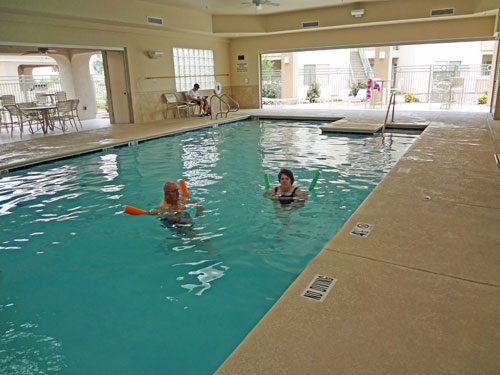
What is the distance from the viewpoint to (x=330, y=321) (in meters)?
1.79

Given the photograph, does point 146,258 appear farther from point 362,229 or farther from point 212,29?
point 212,29

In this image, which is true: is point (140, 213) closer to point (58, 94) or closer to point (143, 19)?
point (143, 19)

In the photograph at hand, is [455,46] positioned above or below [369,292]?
above

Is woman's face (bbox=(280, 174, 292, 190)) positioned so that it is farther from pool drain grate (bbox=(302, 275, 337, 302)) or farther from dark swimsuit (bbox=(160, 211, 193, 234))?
pool drain grate (bbox=(302, 275, 337, 302))

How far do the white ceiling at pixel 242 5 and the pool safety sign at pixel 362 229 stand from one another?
8.75 m

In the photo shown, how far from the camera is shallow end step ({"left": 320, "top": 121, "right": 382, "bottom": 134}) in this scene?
8.53m

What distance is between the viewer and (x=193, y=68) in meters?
13.2

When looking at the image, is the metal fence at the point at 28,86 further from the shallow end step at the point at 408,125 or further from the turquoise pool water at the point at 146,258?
the shallow end step at the point at 408,125

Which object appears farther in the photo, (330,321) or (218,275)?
(218,275)

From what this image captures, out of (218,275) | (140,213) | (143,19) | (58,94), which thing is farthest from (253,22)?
(218,275)

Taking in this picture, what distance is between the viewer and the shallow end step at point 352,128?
8.53m

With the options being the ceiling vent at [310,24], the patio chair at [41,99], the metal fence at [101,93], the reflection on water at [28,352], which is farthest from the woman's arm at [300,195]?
the metal fence at [101,93]

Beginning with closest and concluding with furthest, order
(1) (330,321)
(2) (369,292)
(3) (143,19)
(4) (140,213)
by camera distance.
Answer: (1) (330,321), (2) (369,292), (4) (140,213), (3) (143,19)

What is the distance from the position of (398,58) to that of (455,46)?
8.76 ft
